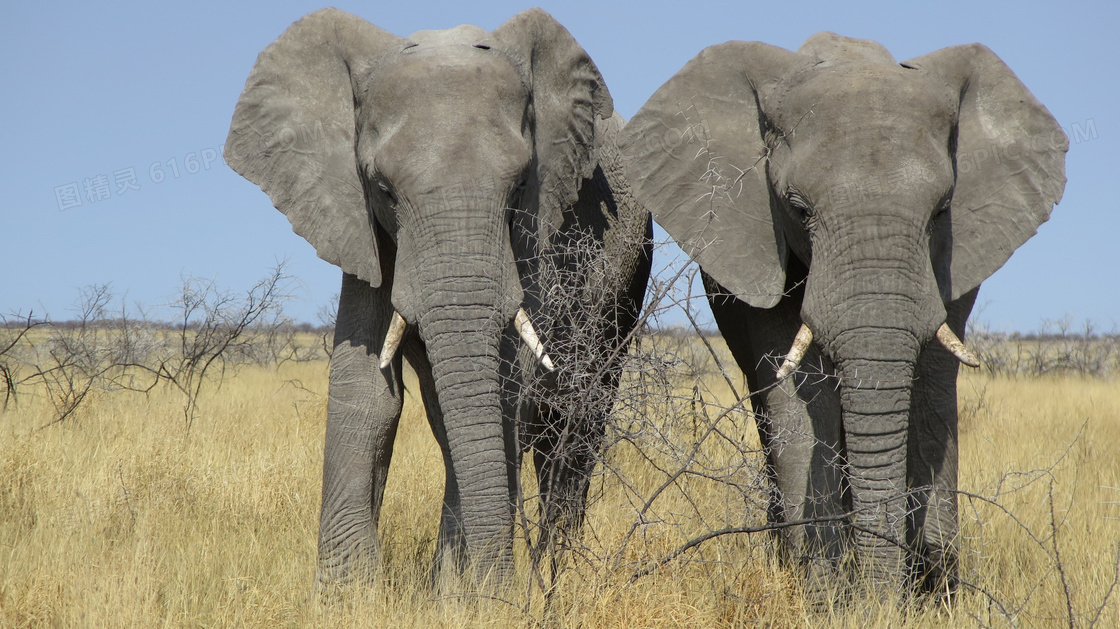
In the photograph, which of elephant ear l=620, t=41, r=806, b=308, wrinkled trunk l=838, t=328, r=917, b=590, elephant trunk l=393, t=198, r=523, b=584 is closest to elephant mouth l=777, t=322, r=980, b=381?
wrinkled trunk l=838, t=328, r=917, b=590

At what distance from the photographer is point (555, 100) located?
526 cm

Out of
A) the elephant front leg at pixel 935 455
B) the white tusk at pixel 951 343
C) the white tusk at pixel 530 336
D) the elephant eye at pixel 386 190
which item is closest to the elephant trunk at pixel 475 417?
the white tusk at pixel 530 336

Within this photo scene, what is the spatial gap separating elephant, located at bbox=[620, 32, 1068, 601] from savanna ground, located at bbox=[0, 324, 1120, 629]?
0.28 metres

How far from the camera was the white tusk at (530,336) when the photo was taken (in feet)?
14.0

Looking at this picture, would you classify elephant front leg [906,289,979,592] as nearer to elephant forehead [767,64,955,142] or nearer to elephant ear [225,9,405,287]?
elephant forehead [767,64,955,142]

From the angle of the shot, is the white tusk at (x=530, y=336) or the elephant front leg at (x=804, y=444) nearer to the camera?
the white tusk at (x=530, y=336)

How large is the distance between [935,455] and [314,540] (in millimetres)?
3549

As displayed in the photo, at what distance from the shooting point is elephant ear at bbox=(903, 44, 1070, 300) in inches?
196

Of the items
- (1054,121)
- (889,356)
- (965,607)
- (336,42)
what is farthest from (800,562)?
(336,42)

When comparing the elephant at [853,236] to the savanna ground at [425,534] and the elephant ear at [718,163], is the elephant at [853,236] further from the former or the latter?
the savanna ground at [425,534]

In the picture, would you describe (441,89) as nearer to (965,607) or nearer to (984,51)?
(984,51)

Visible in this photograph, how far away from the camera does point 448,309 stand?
4293 millimetres

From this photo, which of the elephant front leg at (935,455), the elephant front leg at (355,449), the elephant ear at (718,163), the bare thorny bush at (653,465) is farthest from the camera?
the elephant front leg at (935,455)

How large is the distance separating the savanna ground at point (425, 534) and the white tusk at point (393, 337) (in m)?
1.03
